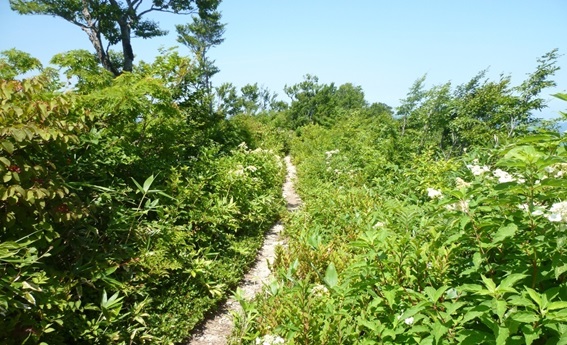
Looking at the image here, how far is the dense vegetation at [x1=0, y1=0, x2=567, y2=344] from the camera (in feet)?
5.49

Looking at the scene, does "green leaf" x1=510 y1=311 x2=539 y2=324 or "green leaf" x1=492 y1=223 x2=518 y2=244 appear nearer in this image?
"green leaf" x1=510 y1=311 x2=539 y2=324

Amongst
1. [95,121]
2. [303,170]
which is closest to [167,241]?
[95,121]

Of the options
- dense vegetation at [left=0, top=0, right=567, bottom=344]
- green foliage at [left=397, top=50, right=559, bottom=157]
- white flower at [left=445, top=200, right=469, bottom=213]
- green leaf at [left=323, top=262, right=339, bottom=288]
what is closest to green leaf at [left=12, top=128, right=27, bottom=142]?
dense vegetation at [left=0, top=0, right=567, bottom=344]

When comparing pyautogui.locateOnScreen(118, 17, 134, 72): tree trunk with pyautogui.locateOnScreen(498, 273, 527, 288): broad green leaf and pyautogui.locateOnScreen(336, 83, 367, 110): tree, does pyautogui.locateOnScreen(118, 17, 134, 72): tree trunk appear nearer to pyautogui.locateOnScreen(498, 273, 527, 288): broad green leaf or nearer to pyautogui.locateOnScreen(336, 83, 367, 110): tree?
pyautogui.locateOnScreen(498, 273, 527, 288): broad green leaf

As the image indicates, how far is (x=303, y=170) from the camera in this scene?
1155 centimetres

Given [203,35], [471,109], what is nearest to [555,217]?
[471,109]

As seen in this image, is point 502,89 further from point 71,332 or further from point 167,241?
point 71,332

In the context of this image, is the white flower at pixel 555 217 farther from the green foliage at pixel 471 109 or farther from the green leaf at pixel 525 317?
the green foliage at pixel 471 109

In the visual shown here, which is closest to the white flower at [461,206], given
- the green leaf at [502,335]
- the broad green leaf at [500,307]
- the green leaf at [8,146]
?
the broad green leaf at [500,307]

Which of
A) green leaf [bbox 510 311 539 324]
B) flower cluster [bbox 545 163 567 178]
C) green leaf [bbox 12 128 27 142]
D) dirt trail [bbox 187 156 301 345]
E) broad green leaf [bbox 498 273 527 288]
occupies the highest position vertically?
green leaf [bbox 12 128 27 142]

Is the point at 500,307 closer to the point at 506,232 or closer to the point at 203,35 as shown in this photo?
the point at 506,232

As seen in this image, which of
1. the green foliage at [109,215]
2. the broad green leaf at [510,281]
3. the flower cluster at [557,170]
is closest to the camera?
the broad green leaf at [510,281]

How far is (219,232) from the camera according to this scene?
17.7ft

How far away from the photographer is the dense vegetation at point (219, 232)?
1673 mm
